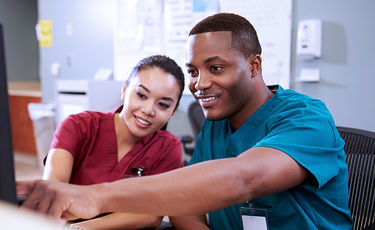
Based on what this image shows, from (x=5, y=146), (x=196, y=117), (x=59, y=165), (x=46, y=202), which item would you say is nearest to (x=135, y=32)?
(x=196, y=117)

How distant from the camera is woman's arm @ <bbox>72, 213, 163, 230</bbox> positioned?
0.96 m

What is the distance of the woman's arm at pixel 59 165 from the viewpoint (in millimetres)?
1113

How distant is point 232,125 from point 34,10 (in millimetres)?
5351

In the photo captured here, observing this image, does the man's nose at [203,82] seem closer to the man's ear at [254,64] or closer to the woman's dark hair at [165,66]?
→ the man's ear at [254,64]

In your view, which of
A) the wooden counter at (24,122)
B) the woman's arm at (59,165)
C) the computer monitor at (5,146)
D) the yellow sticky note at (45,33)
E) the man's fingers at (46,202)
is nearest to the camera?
the computer monitor at (5,146)

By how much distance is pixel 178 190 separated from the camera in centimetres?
59

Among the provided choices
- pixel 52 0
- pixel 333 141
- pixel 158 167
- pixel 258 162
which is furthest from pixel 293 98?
pixel 52 0

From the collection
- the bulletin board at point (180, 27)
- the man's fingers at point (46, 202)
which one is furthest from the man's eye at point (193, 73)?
the bulletin board at point (180, 27)

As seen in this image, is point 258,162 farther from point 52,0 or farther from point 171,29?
point 52,0

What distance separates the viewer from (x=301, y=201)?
866mm

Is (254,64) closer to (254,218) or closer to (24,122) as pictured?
(254,218)

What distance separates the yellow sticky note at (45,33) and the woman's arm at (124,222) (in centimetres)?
347

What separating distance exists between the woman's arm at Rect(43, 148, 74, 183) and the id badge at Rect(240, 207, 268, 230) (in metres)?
0.57

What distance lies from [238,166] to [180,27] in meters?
2.55
